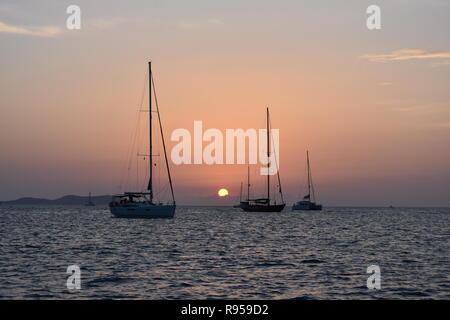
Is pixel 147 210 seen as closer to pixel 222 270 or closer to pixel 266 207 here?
pixel 222 270

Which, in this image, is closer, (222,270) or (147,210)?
(222,270)

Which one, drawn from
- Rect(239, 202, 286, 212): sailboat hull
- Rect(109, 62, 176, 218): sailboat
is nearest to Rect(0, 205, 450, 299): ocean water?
Rect(109, 62, 176, 218): sailboat

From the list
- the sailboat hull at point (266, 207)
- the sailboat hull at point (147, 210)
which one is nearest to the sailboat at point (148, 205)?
the sailboat hull at point (147, 210)

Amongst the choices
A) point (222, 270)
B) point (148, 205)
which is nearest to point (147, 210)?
point (148, 205)

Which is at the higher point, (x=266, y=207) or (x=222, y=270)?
(x=222, y=270)

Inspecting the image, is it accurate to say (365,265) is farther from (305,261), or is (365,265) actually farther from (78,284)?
(78,284)

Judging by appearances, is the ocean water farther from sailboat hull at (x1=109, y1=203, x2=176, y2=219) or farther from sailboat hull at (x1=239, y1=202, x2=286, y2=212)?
sailboat hull at (x1=239, y1=202, x2=286, y2=212)

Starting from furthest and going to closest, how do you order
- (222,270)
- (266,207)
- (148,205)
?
1. (266,207)
2. (148,205)
3. (222,270)

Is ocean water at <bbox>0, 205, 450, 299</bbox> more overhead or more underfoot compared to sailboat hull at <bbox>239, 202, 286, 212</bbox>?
more overhead

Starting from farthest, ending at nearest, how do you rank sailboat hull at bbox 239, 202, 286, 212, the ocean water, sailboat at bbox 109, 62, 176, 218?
1. sailboat hull at bbox 239, 202, 286, 212
2. sailboat at bbox 109, 62, 176, 218
3. the ocean water

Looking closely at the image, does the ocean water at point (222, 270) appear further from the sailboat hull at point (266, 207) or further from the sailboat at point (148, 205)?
the sailboat hull at point (266, 207)

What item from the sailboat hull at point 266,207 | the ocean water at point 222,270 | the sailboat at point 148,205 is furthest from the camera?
the sailboat hull at point 266,207
